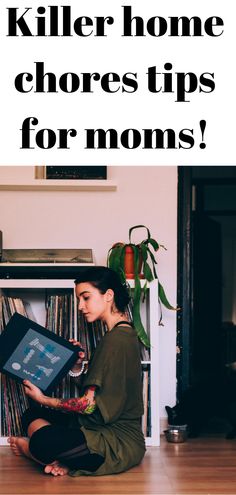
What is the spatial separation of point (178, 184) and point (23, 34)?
120 cm

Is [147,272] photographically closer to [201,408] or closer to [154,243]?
[154,243]

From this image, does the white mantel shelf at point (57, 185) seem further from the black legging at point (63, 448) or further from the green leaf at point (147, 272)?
the black legging at point (63, 448)

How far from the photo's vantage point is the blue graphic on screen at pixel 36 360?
3.34 metres

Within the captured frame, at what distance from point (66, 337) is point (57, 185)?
2.68ft

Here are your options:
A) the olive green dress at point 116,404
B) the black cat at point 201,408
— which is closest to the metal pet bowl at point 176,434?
the black cat at point 201,408

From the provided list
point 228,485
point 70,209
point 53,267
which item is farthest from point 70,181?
point 228,485

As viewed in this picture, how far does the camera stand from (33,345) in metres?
3.37

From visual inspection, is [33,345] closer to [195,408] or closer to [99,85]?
[195,408]

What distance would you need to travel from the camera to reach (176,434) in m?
3.89

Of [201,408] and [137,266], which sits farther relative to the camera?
[201,408]

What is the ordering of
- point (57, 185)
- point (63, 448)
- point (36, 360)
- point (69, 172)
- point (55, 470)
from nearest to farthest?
1. point (63, 448)
2. point (55, 470)
3. point (36, 360)
4. point (57, 185)
5. point (69, 172)

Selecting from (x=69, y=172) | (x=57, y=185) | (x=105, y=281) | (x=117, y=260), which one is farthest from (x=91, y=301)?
(x=69, y=172)

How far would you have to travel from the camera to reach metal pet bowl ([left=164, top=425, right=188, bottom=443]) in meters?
3.89

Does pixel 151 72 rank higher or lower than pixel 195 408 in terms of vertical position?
higher
